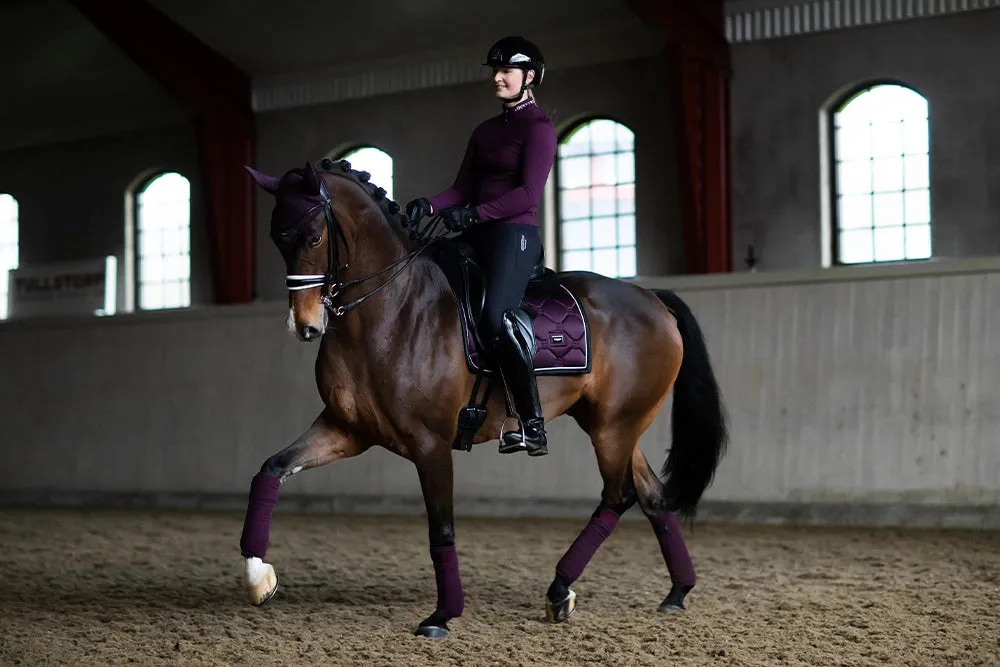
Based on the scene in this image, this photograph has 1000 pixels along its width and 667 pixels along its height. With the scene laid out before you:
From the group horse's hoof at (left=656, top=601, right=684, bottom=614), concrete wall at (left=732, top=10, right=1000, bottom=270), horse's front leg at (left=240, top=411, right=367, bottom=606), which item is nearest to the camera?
horse's front leg at (left=240, top=411, right=367, bottom=606)

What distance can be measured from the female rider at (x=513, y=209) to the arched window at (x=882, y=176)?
26.7ft

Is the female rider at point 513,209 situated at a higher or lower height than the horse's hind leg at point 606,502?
higher

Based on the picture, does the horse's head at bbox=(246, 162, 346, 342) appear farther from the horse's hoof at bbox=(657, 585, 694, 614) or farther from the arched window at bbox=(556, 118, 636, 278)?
the arched window at bbox=(556, 118, 636, 278)

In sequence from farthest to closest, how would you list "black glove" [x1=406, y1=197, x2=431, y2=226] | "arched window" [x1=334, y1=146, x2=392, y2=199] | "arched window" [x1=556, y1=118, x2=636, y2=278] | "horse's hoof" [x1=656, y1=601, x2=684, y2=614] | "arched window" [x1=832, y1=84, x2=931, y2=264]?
"arched window" [x1=334, y1=146, x2=392, y2=199] < "arched window" [x1=556, y1=118, x2=636, y2=278] < "arched window" [x1=832, y1=84, x2=931, y2=264] < "horse's hoof" [x1=656, y1=601, x2=684, y2=614] < "black glove" [x1=406, y1=197, x2=431, y2=226]

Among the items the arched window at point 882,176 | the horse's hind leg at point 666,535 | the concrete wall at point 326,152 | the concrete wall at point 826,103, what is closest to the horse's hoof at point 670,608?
the horse's hind leg at point 666,535

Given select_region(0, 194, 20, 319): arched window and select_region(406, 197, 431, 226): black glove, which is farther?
select_region(0, 194, 20, 319): arched window

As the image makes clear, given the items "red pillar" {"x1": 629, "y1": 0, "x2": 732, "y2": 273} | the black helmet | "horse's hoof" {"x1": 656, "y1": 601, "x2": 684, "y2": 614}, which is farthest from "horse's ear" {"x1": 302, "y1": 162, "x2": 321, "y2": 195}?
"red pillar" {"x1": 629, "y1": 0, "x2": 732, "y2": 273}

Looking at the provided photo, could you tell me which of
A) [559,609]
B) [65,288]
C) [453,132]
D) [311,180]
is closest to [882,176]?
[453,132]

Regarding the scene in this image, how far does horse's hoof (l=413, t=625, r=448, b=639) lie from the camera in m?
4.00

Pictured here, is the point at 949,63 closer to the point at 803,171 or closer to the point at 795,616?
the point at 803,171

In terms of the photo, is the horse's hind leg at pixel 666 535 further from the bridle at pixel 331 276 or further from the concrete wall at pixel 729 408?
the concrete wall at pixel 729 408

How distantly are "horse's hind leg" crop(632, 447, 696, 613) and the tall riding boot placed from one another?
2.12 ft

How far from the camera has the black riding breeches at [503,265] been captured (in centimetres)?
426

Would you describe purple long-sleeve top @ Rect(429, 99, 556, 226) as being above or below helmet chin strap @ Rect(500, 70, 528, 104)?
below
